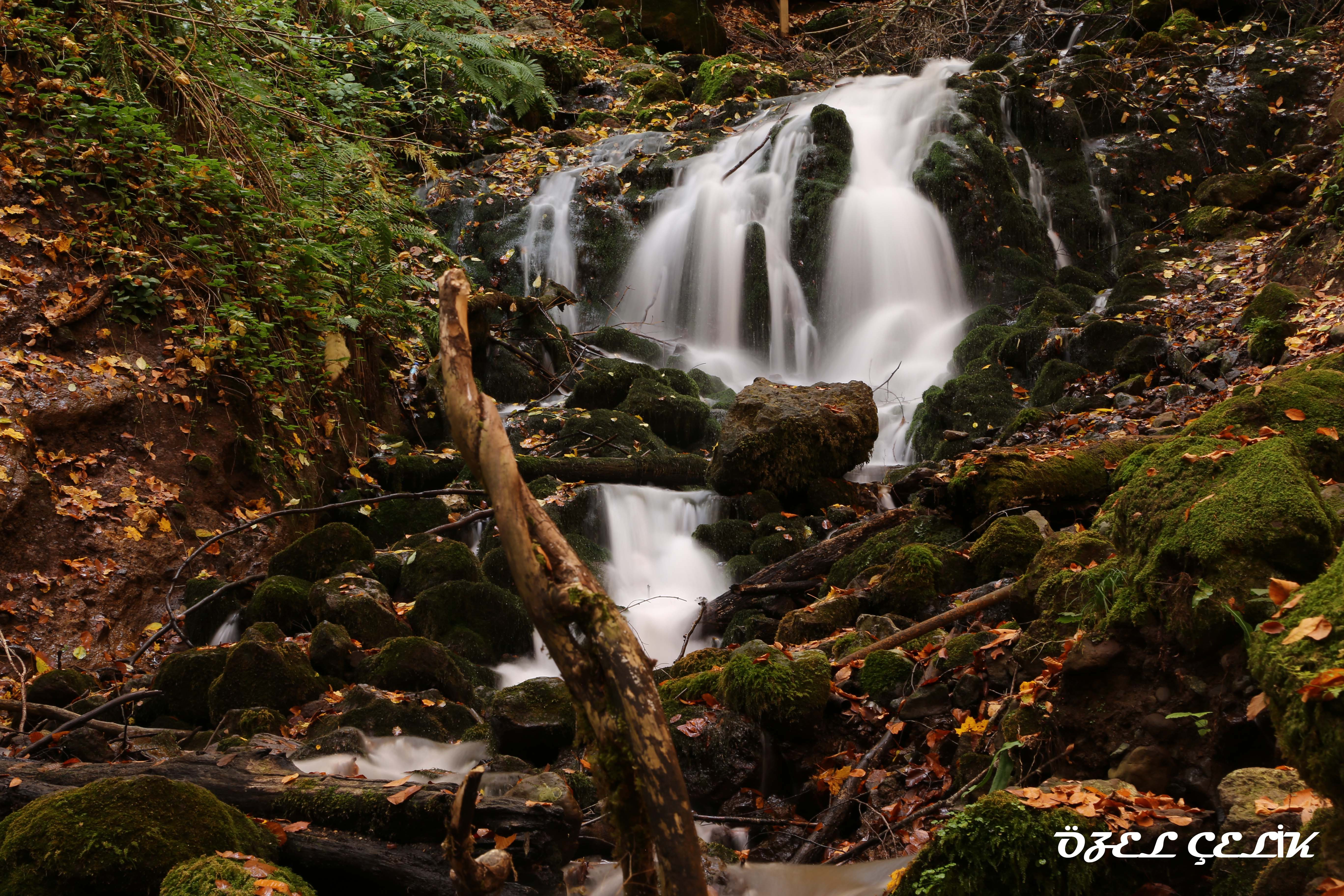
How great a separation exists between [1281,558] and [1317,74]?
16.6m

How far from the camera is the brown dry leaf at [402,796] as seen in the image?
307cm

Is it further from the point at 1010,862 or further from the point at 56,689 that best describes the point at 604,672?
the point at 56,689

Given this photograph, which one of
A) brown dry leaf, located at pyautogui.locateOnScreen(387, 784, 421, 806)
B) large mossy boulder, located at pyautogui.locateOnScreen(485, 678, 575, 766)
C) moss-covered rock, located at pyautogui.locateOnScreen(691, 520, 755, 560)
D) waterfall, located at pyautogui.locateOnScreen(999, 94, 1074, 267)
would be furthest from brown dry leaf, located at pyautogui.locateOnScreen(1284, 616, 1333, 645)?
waterfall, located at pyautogui.locateOnScreen(999, 94, 1074, 267)

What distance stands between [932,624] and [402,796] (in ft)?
9.44

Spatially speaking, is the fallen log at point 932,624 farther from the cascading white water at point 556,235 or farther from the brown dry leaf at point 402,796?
the cascading white water at point 556,235

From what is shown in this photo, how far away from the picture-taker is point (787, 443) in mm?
→ 8523

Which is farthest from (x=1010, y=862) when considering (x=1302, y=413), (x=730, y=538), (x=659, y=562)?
(x=659, y=562)

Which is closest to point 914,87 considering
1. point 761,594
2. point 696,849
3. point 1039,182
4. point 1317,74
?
point 1039,182

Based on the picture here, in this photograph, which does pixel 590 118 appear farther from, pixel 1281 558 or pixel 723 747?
pixel 1281 558

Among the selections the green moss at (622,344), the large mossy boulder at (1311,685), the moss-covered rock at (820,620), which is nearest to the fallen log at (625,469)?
the moss-covered rock at (820,620)

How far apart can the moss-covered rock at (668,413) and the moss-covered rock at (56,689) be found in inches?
250

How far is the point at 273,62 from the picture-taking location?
8.46 meters

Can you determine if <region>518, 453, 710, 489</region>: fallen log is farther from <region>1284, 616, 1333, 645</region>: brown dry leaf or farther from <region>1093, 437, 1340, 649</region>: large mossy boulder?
<region>1284, 616, 1333, 645</region>: brown dry leaf

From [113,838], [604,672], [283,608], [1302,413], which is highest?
[1302,413]
